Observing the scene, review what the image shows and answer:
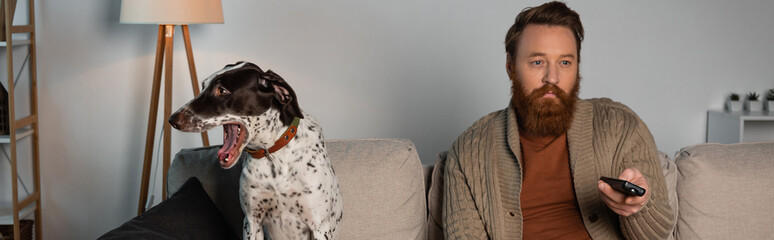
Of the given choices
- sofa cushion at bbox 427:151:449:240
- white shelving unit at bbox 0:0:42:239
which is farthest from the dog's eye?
white shelving unit at bbox 0:0:42:239

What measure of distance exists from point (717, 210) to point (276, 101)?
1.43m

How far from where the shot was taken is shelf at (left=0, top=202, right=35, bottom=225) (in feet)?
10.1

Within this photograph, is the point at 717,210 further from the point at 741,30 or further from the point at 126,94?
A: the point at 126,94

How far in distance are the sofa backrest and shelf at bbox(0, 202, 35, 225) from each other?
1.38m

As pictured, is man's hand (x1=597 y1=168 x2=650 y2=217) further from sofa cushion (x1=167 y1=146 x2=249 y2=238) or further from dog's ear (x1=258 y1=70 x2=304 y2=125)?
sofa cushion (x1=167 y1=146 x2=249 y2=238)

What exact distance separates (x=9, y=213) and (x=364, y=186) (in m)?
1.91

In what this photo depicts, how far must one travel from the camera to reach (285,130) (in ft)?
5.13

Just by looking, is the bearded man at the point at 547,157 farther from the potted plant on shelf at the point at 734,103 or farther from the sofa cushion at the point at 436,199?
the potted plant on shelf at the point at 734,103

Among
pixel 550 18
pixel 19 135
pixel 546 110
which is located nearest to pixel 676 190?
pixel 546 110

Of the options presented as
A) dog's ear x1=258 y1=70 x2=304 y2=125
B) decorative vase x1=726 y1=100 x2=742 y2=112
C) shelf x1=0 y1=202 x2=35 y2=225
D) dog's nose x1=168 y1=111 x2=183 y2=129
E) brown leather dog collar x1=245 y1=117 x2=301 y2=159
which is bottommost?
shelf x1=0 y1=202 x2=35 y2=225

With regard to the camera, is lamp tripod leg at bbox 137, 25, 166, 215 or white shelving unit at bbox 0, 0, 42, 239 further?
lamp tripod leg at bbox 137, 25, 166, 215

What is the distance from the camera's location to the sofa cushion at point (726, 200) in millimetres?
2180

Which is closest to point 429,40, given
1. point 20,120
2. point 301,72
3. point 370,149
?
point 301,72

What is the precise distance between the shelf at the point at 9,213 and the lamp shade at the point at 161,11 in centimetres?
104
